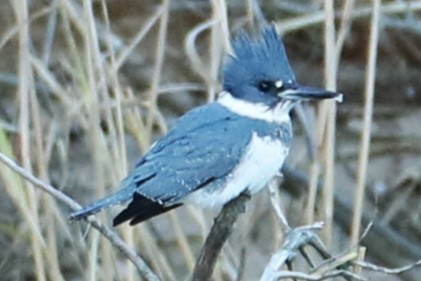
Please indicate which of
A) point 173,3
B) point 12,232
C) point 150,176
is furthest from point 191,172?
point 173,3

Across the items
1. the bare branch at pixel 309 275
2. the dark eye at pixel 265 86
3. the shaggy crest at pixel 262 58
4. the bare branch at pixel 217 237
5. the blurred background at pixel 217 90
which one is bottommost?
the bare branch at pixel 309 275

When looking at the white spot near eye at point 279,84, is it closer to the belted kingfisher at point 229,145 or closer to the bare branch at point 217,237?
the belted kingfisher at point 229,145

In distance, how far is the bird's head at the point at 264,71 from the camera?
4.13 ft

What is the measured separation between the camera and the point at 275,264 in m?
1.16

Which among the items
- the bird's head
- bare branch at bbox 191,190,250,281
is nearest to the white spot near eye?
the bird's head

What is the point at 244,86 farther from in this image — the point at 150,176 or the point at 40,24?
the point at 40,24

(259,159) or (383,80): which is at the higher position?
(383,80)

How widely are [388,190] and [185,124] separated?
5.10 ft

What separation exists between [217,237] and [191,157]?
0.27ft

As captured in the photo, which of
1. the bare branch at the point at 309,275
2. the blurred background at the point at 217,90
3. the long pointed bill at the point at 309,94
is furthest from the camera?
the blurred background at the point at 217,90

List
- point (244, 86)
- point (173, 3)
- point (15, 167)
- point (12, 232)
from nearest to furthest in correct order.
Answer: point (15, 167), point (244, 86), point (12, 232), point (173, 3)

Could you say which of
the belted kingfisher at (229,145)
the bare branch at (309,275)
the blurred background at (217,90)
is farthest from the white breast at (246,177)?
the blurred background at (217,90)

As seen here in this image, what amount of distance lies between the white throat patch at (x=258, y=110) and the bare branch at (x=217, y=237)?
3.4 inches

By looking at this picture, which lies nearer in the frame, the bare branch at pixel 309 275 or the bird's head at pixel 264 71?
the bare branch at pixel 309 275
